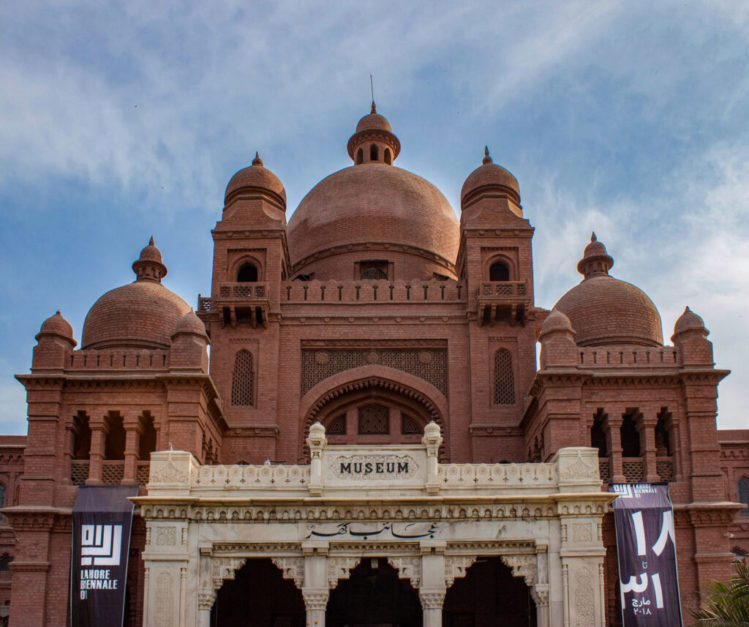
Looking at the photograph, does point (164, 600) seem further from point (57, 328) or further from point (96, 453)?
point (57, 328)

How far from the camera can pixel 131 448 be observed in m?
22.3

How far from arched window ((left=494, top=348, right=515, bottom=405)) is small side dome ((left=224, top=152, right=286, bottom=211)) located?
799cm

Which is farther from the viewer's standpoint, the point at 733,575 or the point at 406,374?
the point at 406,374

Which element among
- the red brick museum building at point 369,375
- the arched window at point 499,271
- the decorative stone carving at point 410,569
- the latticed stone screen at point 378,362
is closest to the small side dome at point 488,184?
the red brick museum building at point 369,375

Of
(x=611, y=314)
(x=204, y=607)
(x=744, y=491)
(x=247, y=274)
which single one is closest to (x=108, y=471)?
(x=204, y=607)

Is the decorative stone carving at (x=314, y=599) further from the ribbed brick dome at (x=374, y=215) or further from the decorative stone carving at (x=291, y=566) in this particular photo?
the ribbed brick dome at (x=374, y=215)

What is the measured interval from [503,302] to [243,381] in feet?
22.6

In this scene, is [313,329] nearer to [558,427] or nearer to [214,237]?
[214,237]

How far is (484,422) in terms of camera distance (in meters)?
24.6

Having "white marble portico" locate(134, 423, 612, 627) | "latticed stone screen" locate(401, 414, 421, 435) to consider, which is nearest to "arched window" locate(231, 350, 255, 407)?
"latticed stone screen" locate(401, 414, 421, 435)

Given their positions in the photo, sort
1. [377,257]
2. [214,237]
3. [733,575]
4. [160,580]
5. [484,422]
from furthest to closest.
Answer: [377,257] → [214,237] → [484,422] → [733,575] → [160,580]

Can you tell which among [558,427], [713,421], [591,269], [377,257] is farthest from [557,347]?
[377,257]

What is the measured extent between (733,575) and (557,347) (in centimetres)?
617

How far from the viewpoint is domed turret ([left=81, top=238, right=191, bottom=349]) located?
25.0 metres
